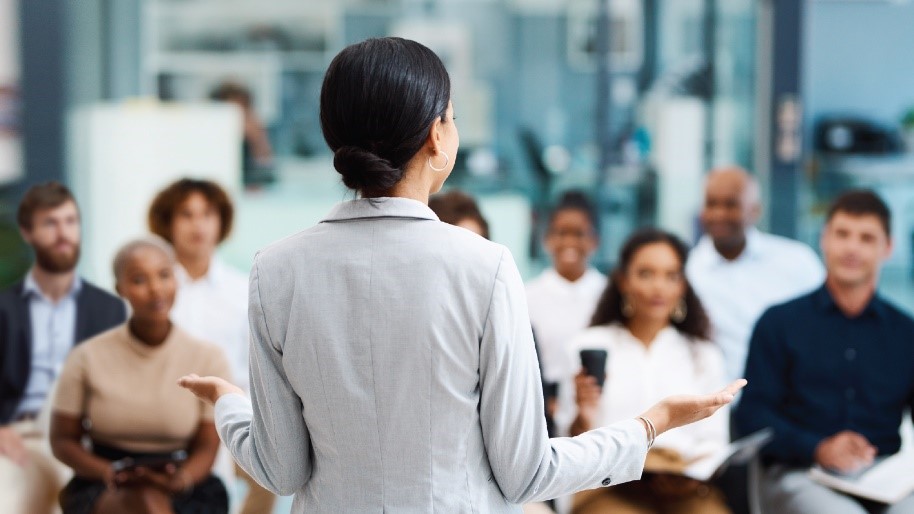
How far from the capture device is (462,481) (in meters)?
1.32

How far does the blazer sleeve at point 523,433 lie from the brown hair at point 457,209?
162cm

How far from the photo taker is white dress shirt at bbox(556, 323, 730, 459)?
283cm

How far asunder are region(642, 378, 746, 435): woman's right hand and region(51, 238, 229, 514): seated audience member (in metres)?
1.61

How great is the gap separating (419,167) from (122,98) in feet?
14.7

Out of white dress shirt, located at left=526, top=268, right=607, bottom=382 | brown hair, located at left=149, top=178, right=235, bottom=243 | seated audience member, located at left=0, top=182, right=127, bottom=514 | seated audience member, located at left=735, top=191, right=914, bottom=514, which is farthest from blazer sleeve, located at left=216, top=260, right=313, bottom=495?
brown hair, located at left=149, top=178, right=235, bottom=243

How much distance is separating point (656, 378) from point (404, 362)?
5.69ft

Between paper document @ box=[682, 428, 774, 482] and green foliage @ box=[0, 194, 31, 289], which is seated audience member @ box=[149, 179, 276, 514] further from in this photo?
paper document @ box=[682, 428, 774, 482]

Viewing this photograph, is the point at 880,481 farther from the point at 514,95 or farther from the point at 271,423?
the point at 514,95

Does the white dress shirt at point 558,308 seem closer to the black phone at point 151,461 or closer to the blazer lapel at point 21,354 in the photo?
the black phone at point 151,461

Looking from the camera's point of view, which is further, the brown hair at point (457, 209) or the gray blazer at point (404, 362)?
the brown hair at point (457, 209)

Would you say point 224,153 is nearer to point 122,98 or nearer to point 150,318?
point 122,98

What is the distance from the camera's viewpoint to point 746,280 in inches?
153

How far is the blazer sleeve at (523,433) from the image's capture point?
1283 mm

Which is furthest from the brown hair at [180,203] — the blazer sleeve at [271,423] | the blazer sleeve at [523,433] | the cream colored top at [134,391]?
the blazer sleeve at [523,433]
